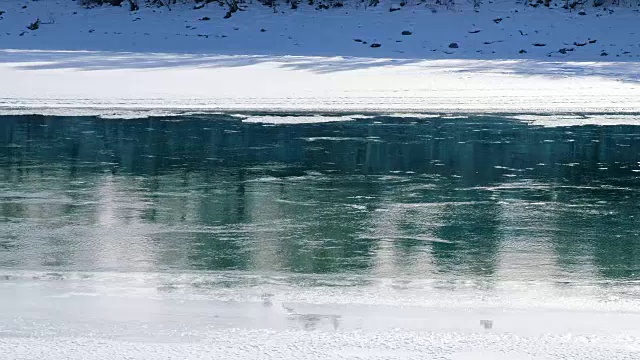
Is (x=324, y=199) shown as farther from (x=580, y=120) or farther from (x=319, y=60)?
(x=319, y=60)

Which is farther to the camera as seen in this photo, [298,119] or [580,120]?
[580,120]

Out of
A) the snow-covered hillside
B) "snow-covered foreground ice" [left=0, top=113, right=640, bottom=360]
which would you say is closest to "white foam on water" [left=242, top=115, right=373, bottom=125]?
"snow-covered foreground ice" [left=0, top=113, right=640, bottom=360]

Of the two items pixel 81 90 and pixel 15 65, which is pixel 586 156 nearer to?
pixel 81 90

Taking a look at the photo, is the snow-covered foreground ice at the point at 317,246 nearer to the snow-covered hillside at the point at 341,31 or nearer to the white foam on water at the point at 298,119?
the white foam on water at the point at 298,119

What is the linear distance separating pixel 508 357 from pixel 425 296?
1.04m

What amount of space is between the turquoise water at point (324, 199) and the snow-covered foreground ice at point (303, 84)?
6.47 feet

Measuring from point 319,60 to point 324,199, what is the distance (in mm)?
14946

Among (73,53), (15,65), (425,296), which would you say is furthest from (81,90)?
(425,296)

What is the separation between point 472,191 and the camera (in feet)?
28.9

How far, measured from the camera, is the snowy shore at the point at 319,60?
15.7m

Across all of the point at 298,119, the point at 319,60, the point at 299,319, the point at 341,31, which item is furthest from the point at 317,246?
the point at 341,31

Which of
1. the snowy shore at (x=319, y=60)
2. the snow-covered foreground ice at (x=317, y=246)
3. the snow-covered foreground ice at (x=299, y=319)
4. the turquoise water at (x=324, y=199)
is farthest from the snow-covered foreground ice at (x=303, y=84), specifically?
the snow-covered foreground ice at (x=299, y=319)

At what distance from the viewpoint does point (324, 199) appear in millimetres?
8383

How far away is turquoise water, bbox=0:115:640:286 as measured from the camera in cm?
635
